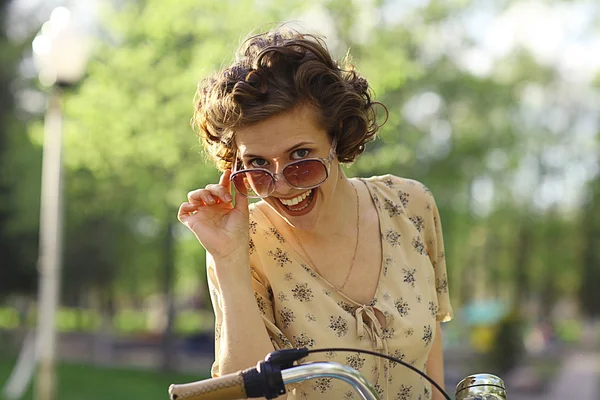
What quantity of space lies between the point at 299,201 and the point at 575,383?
18.2m

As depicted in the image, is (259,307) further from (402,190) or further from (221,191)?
(402,190)

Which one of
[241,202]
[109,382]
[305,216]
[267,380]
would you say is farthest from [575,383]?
[267,380]

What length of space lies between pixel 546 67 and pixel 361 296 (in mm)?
22029

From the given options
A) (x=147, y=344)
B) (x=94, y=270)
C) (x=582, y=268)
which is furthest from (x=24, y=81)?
(x=582, y=268)

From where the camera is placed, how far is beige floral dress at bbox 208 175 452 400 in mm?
2088

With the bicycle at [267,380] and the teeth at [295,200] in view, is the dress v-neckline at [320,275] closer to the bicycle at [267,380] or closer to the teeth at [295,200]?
the teeth at [295,200]

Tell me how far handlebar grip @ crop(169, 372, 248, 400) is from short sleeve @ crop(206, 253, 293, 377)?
450mm

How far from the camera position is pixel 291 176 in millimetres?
1979

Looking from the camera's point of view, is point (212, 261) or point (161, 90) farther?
point (161, 90)

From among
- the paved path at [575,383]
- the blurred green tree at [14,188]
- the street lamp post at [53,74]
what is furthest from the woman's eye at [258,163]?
the blurred green tree at [14,188]

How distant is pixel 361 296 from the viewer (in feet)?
7.29

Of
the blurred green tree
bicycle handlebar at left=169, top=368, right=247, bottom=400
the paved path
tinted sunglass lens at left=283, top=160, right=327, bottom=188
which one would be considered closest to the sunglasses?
tinted sunglass lens at left=283, top=160, right=327, bottom=188

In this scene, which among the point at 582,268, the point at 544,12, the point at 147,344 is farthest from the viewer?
the point at 582,268

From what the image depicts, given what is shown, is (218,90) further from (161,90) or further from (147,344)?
(147,344)
